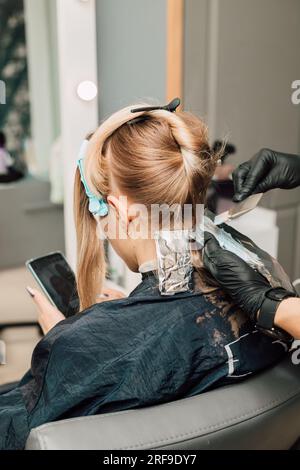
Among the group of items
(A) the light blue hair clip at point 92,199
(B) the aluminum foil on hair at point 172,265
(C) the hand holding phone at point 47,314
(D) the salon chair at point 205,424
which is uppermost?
(A) the light blue hair clip at point 92,199

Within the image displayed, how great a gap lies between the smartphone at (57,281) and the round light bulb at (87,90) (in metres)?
0.47

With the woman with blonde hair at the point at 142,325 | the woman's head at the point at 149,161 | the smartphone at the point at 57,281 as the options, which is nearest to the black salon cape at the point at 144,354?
the woman with blonde hair at the point at 142,325

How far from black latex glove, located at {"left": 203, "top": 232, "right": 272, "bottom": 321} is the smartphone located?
0.54 metres

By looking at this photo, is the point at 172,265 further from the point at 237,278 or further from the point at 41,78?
the point at 41,78

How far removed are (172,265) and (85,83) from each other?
2.70 ft

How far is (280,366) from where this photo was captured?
83 cm

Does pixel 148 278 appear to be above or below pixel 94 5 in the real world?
below

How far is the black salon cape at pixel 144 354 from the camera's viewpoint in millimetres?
780

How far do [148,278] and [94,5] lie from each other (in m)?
0.90

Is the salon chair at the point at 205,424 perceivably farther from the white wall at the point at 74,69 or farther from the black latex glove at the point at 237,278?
the white wall at the point at 74,69

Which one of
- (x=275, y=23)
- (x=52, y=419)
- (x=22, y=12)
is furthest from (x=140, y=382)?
(x=275, y=23)

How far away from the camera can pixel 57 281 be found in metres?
1.30

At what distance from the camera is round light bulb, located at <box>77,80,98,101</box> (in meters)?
1.48

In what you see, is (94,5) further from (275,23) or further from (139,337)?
(139,337)
